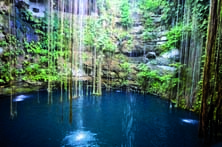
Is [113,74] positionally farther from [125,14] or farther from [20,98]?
[20,98]

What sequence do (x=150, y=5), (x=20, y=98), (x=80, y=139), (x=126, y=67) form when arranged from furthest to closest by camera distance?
(x=126, y=67) → (x=150, y=5) → (x=20, y=98) → (x=80, y=139)

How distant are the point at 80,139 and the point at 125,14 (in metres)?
9.06

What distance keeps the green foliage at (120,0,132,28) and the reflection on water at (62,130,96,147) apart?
27.2 feet

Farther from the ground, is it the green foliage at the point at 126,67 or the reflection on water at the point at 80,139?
the green foliage at the point at 126,67

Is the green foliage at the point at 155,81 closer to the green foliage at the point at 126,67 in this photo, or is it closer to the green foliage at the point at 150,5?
the green foliage at the point at 126,67

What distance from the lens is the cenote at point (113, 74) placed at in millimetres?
4570

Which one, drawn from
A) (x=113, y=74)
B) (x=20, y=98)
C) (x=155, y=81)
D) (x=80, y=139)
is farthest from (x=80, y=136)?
(x=113, y=74)

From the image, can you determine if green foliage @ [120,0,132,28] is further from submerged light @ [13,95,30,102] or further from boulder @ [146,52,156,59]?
submerged light @ [13,95,30,102]

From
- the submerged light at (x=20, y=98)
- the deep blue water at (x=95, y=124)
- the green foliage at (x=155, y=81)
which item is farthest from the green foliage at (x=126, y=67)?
the submerged light at (x=20, y=98)

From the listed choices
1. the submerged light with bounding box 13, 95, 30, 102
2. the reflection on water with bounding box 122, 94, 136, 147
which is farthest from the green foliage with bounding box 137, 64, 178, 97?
the submerged light with bounding box 13, 95, 30, 102

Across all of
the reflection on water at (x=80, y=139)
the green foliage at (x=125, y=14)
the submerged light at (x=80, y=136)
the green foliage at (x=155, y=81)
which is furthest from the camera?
the green foliage at (x=125, y=14)

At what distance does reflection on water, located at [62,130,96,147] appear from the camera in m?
4.41

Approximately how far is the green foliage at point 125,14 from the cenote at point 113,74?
0.06 m

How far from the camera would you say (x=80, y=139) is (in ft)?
15.3
